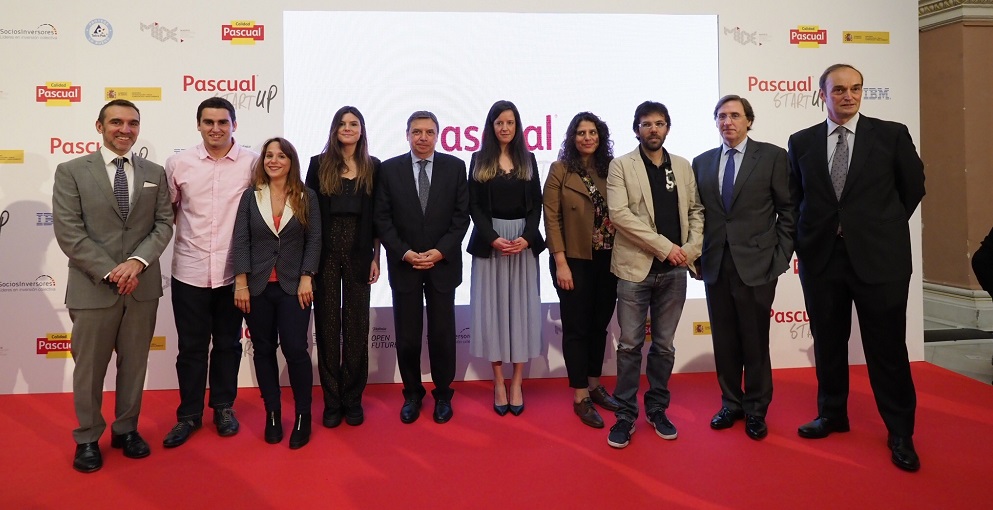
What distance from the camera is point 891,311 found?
2492 millimetres

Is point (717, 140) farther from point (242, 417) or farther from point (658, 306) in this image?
point (242, 417)

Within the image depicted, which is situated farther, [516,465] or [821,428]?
[821,428]

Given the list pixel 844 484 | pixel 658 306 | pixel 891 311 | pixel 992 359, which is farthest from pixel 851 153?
pixel 992 359

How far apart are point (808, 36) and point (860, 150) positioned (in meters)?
2.03

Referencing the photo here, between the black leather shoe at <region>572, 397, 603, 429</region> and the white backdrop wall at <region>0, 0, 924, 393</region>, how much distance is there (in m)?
0.85

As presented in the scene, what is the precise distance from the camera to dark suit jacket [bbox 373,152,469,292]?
2.95 meters

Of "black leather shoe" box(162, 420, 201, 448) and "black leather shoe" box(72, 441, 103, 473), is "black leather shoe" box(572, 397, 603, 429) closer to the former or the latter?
"black leather shoe" box(162, 420, 201, 448)

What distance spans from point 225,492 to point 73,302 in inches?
45.7

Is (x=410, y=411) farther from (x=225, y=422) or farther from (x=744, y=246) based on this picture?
(x=744, y=246)

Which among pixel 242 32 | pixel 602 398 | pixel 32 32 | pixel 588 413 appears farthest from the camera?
pixel 242 32

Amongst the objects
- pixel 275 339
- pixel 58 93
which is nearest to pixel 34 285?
pixel 58 93

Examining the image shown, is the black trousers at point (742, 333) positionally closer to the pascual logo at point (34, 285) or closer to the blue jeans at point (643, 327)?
the blue jeans at point (643, 327)

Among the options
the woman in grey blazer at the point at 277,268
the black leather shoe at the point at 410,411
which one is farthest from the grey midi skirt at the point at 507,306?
the woman in grey blazer at the point at 277,268

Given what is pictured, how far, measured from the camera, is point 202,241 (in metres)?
2.72
